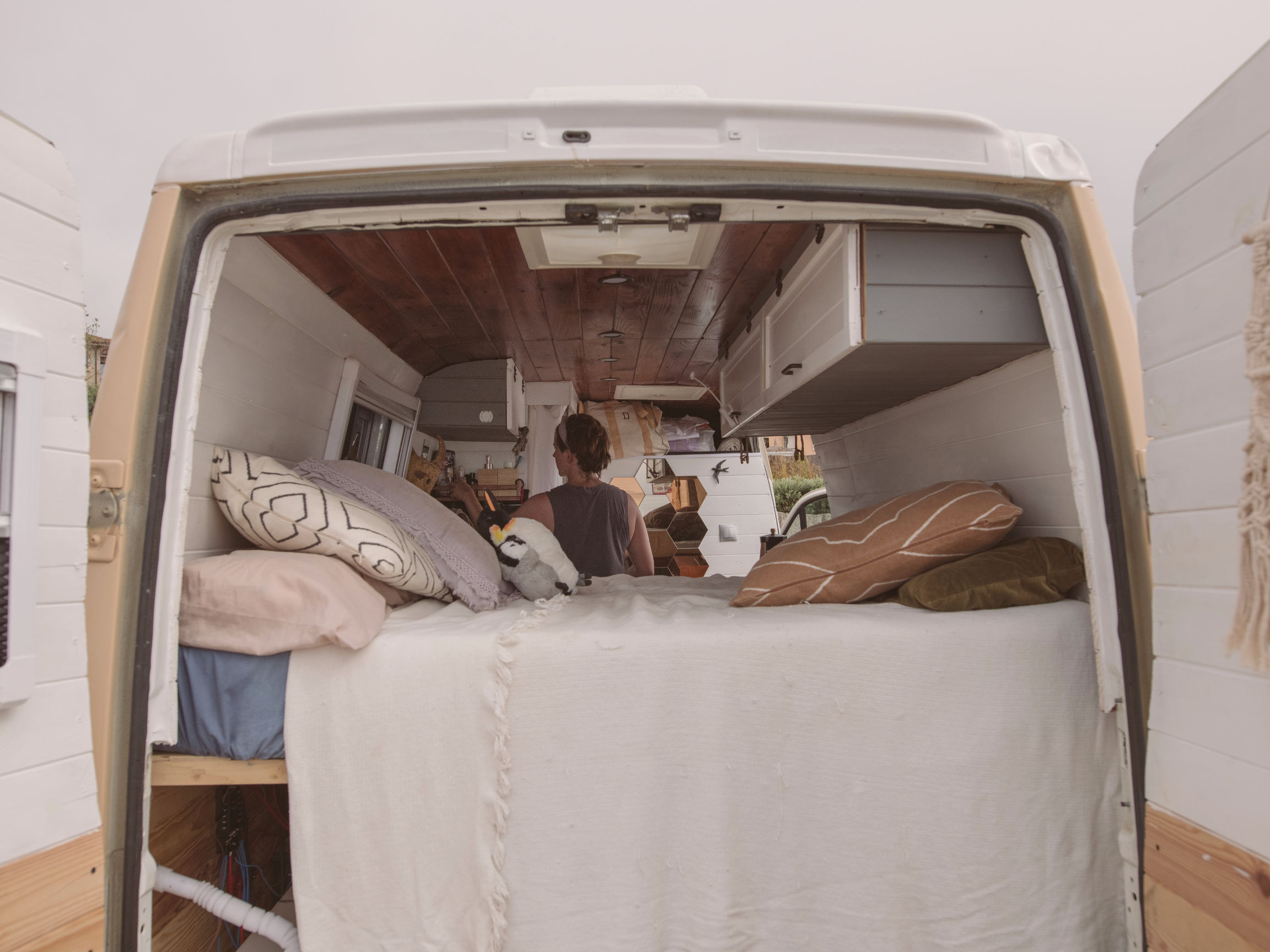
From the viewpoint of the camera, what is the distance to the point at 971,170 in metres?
1.27

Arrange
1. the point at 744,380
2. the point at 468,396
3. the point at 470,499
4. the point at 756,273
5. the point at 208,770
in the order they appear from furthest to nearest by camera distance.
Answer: the point at 470,499 → the point at 468,396 → the point at 744,380 → the point at 756,273 → the point at 208,770

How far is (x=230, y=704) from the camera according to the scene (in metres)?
1.36

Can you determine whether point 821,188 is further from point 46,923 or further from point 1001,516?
point 46,923

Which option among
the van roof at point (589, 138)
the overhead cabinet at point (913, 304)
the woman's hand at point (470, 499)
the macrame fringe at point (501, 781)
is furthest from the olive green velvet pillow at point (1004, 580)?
the woman's hand at point (470, 499)

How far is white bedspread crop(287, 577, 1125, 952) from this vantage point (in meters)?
1.36

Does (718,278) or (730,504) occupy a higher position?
(718,278)

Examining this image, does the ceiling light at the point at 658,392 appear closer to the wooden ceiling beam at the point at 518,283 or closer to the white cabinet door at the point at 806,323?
the wooden ceiling beam at the point at 518,283

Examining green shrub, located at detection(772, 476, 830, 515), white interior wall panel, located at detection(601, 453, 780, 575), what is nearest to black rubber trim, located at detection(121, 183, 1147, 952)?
white interior wall panel, located at detection(601, 453, 780, 575)

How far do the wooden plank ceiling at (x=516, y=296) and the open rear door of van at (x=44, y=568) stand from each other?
736 mm

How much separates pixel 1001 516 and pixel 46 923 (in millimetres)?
2070

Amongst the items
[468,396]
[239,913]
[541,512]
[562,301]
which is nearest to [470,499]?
[468,396]

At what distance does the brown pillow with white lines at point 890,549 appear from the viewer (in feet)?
5.50

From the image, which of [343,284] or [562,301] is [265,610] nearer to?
[343,284]

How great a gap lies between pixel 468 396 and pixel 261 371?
1.88 metres
